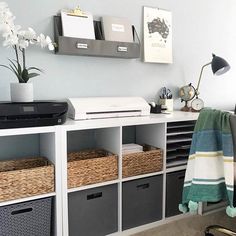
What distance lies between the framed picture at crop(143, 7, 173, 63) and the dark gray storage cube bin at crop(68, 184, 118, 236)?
3.85 feet

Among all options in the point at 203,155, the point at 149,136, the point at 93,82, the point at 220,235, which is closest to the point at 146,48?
the point at 93,82

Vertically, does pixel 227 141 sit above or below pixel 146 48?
below

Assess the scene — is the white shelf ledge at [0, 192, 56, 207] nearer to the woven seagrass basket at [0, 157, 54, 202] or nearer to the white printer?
the woven seagrass basket at [0, 157, 54, 202]

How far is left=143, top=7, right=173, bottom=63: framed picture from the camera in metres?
2.38

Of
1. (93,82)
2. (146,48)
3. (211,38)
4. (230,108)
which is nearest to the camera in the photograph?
(93,82)

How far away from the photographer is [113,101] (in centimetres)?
201

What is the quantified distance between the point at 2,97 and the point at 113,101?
750mm

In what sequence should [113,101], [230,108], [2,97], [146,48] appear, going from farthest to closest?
1. [230,108]
2. [146,48]
3. [113,101]
4. [2,97]

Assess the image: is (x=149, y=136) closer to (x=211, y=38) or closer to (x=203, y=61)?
(x=203, y=61)

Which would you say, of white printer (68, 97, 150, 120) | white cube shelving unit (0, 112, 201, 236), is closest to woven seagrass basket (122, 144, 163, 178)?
white cube shelving unit (0, 112, 201, 236)

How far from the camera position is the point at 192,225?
2119mm

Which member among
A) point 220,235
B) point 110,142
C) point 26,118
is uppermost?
point 26,118

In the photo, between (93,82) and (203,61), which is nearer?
(93,82)

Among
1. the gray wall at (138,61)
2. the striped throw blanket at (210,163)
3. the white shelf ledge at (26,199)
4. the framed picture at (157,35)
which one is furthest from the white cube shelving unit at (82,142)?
the framed picture at (157,35)
